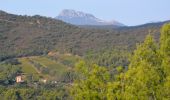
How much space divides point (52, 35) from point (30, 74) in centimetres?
6977

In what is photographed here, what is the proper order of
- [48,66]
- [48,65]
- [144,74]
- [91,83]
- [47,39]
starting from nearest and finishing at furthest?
1. [144,74]
2. [91,83]
3. [48,66]
4. [48,65]
5. [47,39]

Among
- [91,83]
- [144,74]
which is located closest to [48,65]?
Answer: [91,83]

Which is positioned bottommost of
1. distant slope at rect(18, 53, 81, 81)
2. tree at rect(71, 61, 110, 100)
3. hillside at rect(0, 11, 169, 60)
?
distant slope at rect(18, 53, 81, 81)

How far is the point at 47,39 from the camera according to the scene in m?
177

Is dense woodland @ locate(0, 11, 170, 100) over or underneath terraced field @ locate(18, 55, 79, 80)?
over

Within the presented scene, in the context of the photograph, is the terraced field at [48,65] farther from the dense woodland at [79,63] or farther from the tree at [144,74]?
the tree at [144,74]

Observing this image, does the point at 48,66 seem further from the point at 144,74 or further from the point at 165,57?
the point at 144,74

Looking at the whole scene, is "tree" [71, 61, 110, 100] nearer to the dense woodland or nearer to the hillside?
the dense woodland

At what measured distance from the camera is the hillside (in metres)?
156

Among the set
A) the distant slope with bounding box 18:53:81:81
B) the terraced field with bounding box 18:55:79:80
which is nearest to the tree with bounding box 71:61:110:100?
the distant slope with bounding box 18:53:81:81

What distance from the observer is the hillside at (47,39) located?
156375 millimetres

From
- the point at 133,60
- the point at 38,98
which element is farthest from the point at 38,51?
the point at 133,60

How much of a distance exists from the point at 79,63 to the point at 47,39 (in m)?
156

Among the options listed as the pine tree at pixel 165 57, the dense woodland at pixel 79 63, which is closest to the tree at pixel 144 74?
the dense woodland at pixel 79 63
